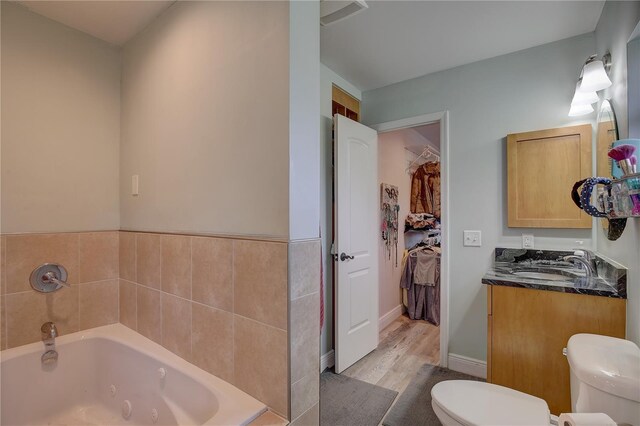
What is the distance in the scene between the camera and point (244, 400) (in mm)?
1093

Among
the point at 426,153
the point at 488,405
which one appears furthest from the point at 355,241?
the point at 426,153

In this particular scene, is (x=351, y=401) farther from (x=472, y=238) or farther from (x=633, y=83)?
(x=633, y=83)

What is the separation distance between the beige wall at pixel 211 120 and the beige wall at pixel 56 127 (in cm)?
16

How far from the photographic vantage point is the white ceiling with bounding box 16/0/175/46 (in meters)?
1.52

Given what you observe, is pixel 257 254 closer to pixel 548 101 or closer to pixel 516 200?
pixel 516 200

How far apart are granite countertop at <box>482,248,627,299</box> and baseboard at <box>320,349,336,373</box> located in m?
1.34

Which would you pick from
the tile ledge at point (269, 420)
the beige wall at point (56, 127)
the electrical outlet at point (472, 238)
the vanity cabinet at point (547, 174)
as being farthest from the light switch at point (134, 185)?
the vanity cabinet at point (547, 174)

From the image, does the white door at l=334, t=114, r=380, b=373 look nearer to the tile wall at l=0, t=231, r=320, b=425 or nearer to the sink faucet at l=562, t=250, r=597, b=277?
the tile wall at l=0, t=231, r=320, b=425

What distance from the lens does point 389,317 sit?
3475 millimetres

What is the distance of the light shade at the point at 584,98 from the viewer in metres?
1.77

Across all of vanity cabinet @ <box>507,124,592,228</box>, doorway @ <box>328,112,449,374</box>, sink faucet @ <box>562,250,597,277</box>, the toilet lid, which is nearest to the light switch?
the toilet lid

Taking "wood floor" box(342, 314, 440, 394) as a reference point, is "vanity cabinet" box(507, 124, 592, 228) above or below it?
above

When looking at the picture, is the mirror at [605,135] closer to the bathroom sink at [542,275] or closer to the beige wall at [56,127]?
the bathroom sink at [542,275]

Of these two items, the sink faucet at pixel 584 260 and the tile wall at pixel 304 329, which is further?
the sink faucet at pixel 584 260
